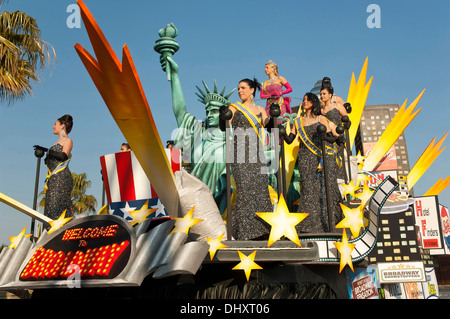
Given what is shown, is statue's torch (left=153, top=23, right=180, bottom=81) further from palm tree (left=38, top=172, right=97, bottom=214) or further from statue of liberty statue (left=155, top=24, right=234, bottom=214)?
palm tree (left=38, top=172, right=97, bottom=214)

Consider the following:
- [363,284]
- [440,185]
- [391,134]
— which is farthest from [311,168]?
[440,185]

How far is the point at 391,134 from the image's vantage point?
10109mm

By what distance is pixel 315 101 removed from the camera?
5.29 metres

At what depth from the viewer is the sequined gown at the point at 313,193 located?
15.8 feet

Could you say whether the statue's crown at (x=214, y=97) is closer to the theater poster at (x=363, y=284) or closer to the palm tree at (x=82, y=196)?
the theater poster at (x=363, y=284)

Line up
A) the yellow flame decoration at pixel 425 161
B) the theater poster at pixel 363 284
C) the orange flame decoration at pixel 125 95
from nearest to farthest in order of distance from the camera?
1. the orange flame decoration at pixel 125 95
2. the theater poster at pixel 363 284
3. the yellow flame decoration at pixel 425 161

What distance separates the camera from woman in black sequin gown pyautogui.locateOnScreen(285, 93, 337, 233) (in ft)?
15.8

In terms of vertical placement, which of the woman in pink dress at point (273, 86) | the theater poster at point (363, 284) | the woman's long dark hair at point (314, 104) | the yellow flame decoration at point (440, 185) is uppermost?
the woman in pink dress at point (273, 86)

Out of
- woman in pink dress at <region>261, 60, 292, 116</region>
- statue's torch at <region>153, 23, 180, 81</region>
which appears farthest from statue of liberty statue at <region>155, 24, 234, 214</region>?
woman in pink dress at <region>261, 60, 292, 116</region>

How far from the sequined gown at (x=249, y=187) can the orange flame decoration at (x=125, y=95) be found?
981mm

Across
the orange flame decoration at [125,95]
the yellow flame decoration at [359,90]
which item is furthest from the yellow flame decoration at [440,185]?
the orange flame decoration at [125,95]
